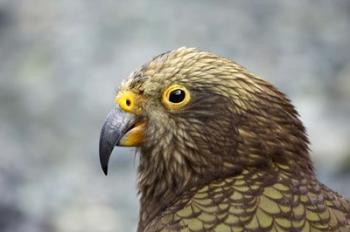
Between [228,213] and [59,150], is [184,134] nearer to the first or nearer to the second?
[228,213]

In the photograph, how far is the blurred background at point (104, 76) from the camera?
1085 centimetres

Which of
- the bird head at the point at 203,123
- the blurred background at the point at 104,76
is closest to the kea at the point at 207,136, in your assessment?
the bird head at the point at 203,123

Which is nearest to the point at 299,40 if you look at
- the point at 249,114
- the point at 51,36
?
the point at 51,36

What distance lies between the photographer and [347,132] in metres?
11.1

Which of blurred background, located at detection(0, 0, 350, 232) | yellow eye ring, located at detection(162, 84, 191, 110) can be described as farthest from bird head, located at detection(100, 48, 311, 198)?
blurred background, located at detection(0, 0, 350, 232)

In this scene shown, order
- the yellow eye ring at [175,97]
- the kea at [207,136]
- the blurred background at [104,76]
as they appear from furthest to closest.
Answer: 1. the blurred background at [104,76]
2. the yellow eye ring at [175,97]
3. the kea at [207,136]

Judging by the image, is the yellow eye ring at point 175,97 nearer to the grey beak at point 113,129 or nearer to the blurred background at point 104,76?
the grey beak at point 113,129

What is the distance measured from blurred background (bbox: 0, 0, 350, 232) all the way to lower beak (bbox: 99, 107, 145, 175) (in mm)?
4694

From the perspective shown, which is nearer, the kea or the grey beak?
the kea

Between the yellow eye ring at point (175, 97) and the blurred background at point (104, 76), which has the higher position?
the blurred background at point (104, 76)

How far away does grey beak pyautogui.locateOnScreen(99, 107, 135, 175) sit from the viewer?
5.70m

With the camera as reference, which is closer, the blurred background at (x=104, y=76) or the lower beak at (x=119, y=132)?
the lower beak at (x=119, y=132)

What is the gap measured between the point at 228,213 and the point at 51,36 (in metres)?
8.04

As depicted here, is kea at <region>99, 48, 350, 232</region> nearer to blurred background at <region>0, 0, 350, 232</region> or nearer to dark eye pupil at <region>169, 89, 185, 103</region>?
dark eye pupil at <region>169, 89, 185, 103</region>
